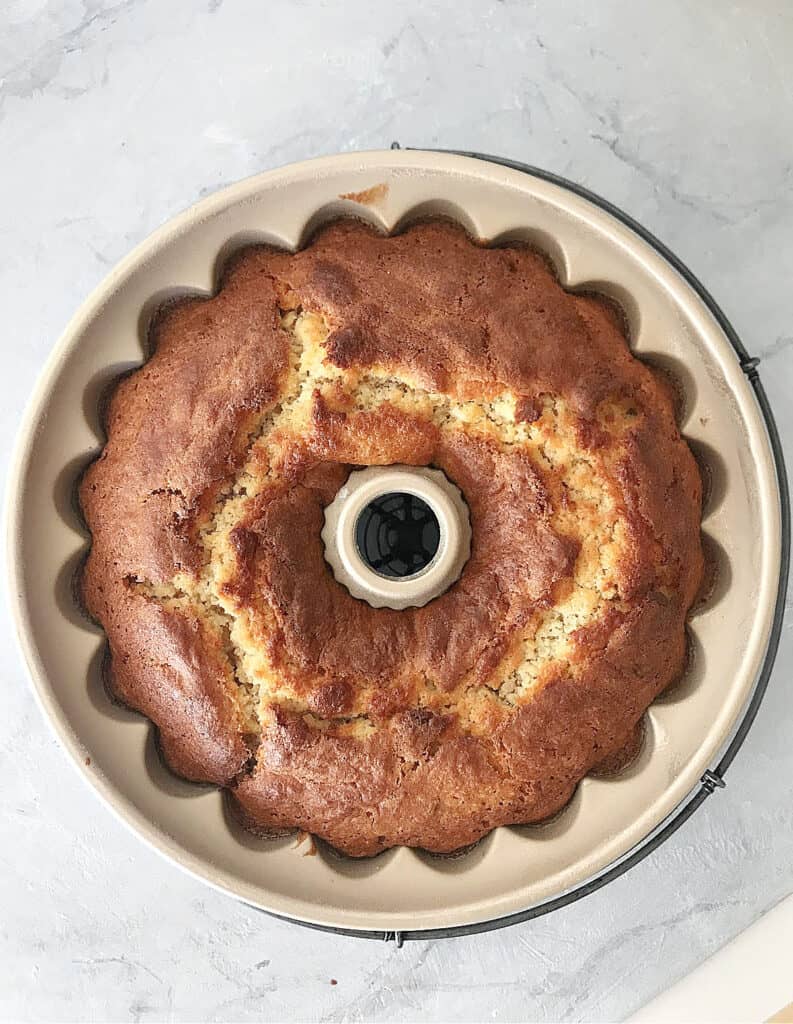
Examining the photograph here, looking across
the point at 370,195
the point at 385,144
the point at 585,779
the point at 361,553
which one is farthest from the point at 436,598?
the point at 385,144

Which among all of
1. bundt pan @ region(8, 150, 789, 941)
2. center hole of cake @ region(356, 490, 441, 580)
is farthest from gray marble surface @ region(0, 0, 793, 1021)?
center hole of cake @ region(356, 490, 441, 580)

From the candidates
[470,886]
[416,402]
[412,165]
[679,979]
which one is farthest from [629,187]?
[679,979]

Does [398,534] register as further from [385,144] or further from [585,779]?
[385,144]

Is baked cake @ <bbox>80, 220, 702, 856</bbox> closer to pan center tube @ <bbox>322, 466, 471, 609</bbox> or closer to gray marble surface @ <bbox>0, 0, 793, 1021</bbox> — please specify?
pan center tube @ <bbox>322, 466, 471, 609</bbox>

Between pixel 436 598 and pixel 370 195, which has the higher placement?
pixel 370 195

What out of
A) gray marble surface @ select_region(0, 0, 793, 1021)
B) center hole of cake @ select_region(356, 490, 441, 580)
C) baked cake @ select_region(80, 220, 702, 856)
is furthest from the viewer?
gray marble surface @ select_region(0, 0, 793, 1021)

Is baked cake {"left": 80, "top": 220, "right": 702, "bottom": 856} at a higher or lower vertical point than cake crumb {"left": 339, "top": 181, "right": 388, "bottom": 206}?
lower
